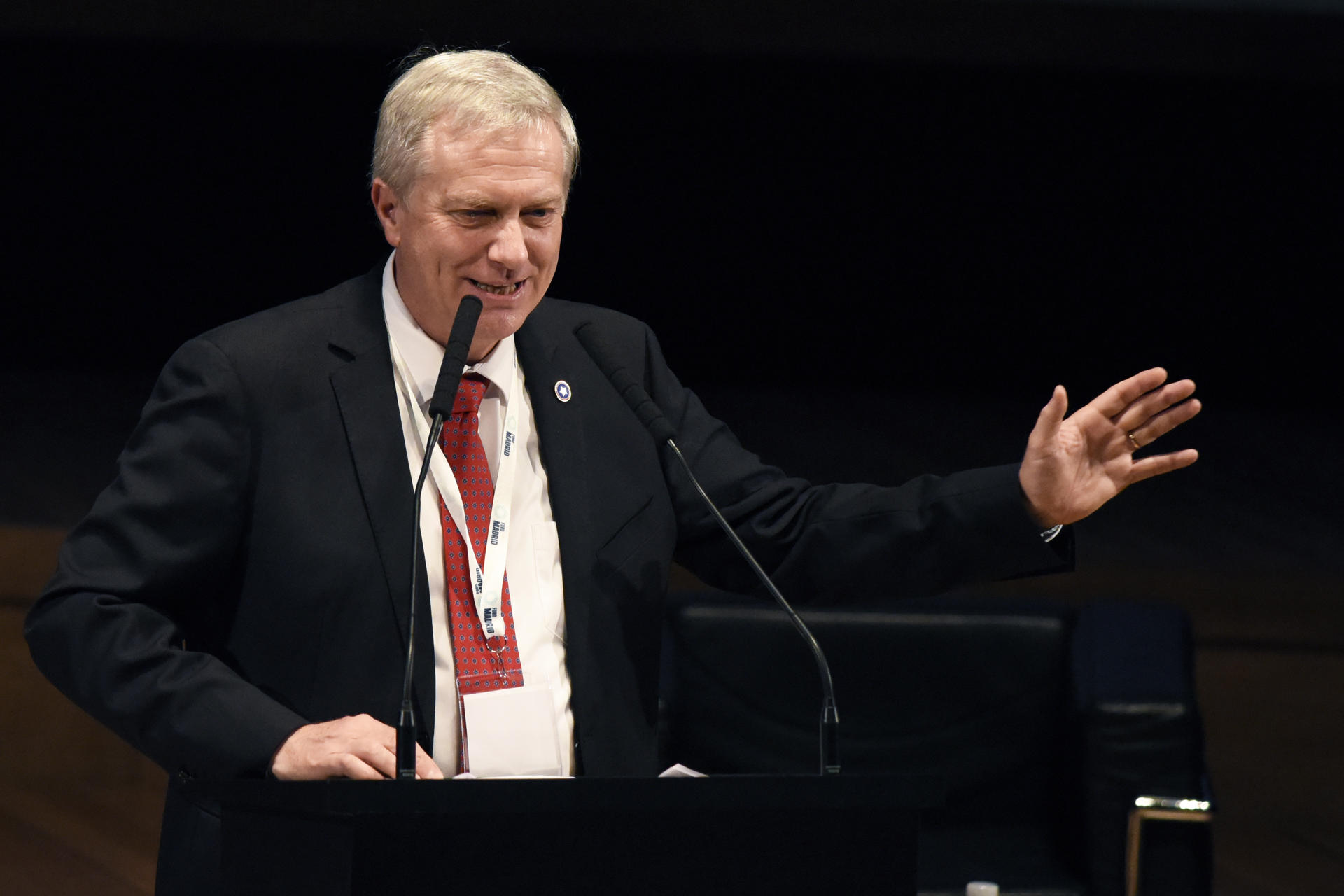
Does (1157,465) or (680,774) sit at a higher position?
(1157,465)

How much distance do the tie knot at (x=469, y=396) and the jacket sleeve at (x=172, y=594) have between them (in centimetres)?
21

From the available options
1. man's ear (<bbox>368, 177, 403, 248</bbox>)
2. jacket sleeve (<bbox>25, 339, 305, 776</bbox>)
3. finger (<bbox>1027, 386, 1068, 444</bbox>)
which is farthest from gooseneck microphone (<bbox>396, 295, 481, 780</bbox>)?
finger (<bbox>1027, 386, 1068, 444</bbox>)

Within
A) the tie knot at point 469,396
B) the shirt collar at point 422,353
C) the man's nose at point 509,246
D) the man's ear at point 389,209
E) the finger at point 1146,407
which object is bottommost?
the finger at point 1146,407

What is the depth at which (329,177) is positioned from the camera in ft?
12.5

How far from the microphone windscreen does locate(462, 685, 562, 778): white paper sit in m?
0.30

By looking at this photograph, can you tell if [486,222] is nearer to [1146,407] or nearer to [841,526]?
[841,526]

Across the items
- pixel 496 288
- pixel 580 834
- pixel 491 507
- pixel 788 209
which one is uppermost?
pixel 788 209

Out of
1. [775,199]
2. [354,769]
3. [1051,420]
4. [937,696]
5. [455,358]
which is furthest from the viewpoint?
[775,199]

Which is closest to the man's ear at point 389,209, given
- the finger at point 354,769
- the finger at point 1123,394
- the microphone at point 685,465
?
the microphone at point 685,465

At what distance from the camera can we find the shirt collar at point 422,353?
157cm

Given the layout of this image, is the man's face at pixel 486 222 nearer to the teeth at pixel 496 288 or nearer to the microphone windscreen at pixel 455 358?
the teeth at pixel 496 288

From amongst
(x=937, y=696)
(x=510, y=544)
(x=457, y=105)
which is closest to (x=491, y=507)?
(x=510, y=544)

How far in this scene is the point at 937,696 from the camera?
308cm

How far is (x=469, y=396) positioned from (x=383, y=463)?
0.46 feet
